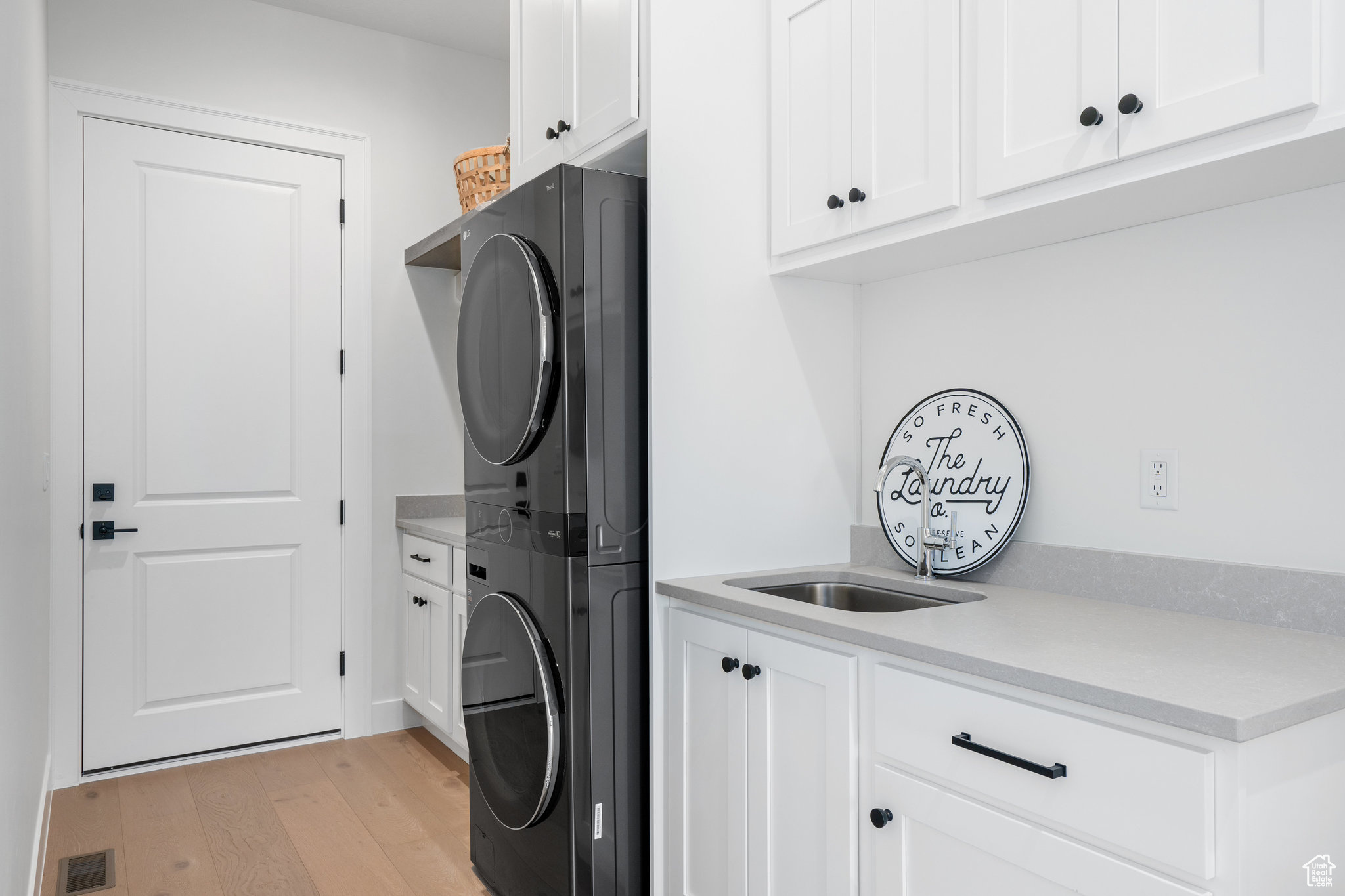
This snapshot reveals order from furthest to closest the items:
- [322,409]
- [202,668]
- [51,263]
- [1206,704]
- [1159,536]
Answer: [322,409], [202,668], [51,263], [1159,536], [1206,704]

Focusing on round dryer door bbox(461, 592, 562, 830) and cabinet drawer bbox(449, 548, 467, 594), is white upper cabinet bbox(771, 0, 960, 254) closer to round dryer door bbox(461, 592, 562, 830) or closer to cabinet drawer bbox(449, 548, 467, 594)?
round dryer door bbox(461, 592, 562, 830)

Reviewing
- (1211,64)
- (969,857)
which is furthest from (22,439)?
(1211,64)

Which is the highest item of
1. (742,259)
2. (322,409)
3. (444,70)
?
(444,70)

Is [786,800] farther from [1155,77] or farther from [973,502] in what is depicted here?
[1155,77]

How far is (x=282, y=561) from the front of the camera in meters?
3.32

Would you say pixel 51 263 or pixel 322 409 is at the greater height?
pixel 51 263

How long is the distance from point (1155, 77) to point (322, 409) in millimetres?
3064

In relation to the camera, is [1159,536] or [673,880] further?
[673,880]

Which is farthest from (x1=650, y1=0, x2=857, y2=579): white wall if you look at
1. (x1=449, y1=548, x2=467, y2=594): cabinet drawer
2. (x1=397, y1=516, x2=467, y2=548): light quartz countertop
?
(x1=449, y1=548, x2=467, y2=594): cabinet drawer

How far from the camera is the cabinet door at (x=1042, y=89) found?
1.31 m

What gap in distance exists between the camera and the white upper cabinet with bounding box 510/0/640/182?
1.90 meters

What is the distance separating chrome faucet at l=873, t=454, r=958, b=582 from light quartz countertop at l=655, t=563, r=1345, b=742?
4.1 inches

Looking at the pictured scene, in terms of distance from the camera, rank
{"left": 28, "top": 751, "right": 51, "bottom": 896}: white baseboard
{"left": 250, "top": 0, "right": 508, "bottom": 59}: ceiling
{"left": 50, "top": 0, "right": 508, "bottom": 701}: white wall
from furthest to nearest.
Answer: {"left": 250, "top": 0, "right": 508, "bottom": 59}: ceiling → {"left": 50, "top": 0, "right": 508, "bottom": 701}: white wall → {"left": 28, "top": 751, "right": 51, "bottom": 896}: white baseboard

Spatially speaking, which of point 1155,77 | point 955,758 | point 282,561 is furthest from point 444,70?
point 955,758
